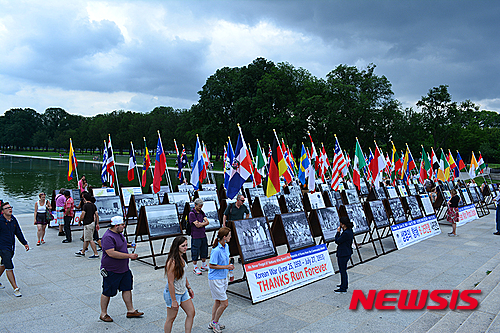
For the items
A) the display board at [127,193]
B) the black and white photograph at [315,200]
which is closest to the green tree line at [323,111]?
the black and white photograph at [315,200]

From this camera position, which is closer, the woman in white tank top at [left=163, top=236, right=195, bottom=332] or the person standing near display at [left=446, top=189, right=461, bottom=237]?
the woman in white tank top at [left=163, top=236, right=195, bottom=332]

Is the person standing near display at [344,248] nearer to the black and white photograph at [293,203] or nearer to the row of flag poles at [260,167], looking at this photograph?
the row of flag poles at [260,167]

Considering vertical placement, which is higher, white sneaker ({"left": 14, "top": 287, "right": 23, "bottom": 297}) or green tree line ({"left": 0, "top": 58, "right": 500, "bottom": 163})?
green tree line ({"left": 0, "top": 58, "right": 500, "bottom": 163})

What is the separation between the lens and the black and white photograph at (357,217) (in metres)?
10.4

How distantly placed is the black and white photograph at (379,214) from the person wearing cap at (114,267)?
26.1ft

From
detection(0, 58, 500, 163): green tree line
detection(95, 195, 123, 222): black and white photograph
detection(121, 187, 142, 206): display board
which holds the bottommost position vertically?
detection(95, 195, 123, 222): black and white photograph

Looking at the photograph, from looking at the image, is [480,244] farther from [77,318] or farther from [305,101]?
[305,101]

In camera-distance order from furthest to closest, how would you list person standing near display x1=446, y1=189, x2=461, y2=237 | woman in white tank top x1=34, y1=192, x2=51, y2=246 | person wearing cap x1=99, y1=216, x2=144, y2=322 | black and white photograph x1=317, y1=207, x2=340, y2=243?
person standing near display x1=446, y1=189, x2=461, y2=237
woman in white tank top x1=34, y1=192, x2=51, y2=246
black and white photograph x1=317, y1=207, x2=340, y2=243
person wearing cap x1=99, y1=216, x2=144, y2=322

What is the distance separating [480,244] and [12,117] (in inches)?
5782

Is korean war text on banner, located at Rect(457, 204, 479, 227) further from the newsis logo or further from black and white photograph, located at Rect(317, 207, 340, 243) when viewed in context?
the newsis logo

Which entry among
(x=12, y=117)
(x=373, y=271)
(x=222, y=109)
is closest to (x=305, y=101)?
(x=222, y=109)

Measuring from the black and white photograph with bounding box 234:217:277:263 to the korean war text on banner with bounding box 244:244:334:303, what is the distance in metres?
0.16

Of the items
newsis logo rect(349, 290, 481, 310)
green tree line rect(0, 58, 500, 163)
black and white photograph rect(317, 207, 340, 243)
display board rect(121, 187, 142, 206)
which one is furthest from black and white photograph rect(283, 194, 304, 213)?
green tree line rect(0, 58, 500, 163)

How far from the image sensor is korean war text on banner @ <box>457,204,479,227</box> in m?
16.7
